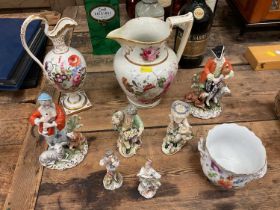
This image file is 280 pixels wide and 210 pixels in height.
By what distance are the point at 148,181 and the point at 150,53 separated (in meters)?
0.25

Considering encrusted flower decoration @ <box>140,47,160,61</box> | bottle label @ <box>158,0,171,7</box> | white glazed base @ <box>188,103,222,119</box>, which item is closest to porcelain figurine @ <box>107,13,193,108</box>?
encrusted flower decoration @ <box>140,47,160,61</box>

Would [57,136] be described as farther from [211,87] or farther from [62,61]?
[211,87]

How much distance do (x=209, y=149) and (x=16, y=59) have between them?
1.74 feet

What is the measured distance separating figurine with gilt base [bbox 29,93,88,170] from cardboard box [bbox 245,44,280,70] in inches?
19.7

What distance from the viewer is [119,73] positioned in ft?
2.01

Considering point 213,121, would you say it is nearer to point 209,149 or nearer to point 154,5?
point 209,149

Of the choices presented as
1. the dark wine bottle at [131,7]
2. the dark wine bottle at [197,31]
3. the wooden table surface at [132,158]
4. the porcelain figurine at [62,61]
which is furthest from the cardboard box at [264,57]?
the porcelain figurine at [62,61]

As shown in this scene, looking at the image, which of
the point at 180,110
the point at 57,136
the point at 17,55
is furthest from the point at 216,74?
the point at 17,55

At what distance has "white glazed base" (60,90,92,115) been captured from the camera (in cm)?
68

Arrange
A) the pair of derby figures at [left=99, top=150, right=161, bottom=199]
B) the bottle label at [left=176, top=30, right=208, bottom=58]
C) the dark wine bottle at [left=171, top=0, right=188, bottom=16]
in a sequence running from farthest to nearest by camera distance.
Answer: the dark wine bottle at [left=171, top=0, right=188, bottom=16]
the bottle label at [left=176, top=30, right=208, bottom=58]
the pair of derby figures at [left=99, top=150, right=161, bottom=199]

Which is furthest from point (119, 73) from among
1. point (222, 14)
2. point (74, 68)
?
point (222, 14)

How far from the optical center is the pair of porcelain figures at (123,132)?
0.50m

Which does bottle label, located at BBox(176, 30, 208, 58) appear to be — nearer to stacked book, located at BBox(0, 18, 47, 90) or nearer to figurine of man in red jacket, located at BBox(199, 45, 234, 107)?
figurine of man in red jacket, located at BBox(199, 45, 234, 107)

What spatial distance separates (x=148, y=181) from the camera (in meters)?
0.52
